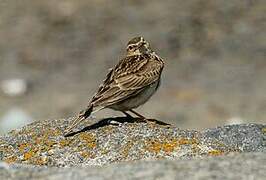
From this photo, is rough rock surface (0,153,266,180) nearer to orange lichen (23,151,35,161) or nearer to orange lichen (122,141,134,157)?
orange lichen (122,141,134,157)

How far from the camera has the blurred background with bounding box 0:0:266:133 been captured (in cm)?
2089

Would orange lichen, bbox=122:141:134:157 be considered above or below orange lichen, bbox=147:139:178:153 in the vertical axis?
below

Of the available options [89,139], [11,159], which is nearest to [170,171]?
[89,139]

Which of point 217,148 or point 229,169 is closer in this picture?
point 229,169

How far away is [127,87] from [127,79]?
19 cm

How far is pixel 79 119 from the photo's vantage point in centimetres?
1184

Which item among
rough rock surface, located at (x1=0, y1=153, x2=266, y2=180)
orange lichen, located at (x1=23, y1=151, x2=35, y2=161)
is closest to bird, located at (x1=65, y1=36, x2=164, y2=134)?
orange lichen, located at (x1=23, y1=151, x2=35, y2=161)

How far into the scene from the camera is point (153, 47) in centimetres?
2383

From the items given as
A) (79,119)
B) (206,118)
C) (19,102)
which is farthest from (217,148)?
(19,102)

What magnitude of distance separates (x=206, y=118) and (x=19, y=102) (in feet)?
13.4

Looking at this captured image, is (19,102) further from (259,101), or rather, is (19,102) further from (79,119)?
(79,119)

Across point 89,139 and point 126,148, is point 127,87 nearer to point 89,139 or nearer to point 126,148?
point 89,139

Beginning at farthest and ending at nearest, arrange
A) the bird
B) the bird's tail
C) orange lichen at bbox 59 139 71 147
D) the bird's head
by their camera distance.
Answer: the bird's head < the bird < the bird's tail < orange lichen at bbox 59 139 71 147

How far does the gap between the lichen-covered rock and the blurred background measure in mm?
7963
